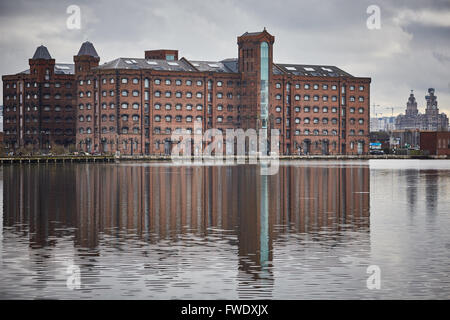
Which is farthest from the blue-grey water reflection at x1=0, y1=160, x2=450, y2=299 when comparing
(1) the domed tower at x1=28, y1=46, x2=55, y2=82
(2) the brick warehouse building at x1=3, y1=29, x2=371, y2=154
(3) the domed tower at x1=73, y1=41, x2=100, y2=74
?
(1) the domed tower at x1=28, y1=46, x2=55, y2=82

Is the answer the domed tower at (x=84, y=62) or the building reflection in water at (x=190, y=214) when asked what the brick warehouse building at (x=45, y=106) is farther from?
the building reflection in water at (x=190, y=214)

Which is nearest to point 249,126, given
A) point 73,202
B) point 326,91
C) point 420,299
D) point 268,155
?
point 268,155

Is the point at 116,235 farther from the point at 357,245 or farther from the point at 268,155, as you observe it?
the point at 268,155

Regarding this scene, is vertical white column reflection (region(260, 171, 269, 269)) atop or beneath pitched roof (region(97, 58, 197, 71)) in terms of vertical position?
beneath

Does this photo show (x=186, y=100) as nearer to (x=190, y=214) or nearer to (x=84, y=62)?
(x=84, y=62)

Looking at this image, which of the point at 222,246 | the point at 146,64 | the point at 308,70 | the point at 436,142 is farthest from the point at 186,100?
the point at 222,246

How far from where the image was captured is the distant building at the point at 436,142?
7603 inches

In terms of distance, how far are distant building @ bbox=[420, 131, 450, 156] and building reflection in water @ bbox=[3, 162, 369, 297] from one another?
462 ft

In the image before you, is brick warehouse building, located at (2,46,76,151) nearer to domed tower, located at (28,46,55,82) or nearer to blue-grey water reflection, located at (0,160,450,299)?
domed tower, located at (28,46,55,82)

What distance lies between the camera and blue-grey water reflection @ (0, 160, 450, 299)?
2012cm

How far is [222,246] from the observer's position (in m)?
27.1

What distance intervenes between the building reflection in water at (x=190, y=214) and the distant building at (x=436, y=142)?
141 metres

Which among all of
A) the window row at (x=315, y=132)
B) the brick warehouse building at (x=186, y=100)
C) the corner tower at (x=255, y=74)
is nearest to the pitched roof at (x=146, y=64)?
the brick warehouse building at (x=186, y=100)

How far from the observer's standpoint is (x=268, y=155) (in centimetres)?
18638
